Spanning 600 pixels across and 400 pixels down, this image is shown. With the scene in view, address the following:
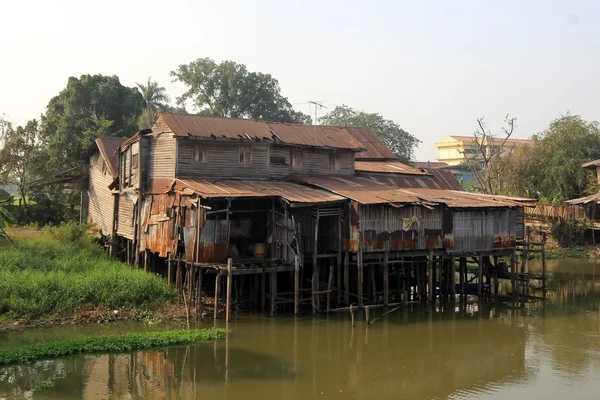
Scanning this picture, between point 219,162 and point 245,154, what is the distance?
117cm

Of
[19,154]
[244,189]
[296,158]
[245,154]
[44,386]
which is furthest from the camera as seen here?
[19,154]

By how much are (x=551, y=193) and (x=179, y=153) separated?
3392 centimetres

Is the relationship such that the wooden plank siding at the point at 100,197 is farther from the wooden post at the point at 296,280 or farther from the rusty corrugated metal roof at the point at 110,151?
the wooden post at the point at 296,280

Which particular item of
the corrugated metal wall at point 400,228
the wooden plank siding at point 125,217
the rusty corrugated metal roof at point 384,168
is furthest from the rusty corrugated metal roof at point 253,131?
the corrugated metal wall at point 400,228

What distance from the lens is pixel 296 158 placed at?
2566 centimetres

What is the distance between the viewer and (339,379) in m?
15.1

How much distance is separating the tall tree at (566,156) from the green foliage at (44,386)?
129ft

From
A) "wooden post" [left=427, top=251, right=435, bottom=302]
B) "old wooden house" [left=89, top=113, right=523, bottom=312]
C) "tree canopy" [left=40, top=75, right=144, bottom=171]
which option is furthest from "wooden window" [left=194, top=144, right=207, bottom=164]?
"tree canopy" [left=40, top=75, right=144, bottom=171]

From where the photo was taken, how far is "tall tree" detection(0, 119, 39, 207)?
3631 cm

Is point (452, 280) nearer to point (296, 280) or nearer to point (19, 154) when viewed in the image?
point (296, 280)

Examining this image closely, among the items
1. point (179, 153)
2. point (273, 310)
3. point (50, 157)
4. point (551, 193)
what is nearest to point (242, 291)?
point (273, 310)

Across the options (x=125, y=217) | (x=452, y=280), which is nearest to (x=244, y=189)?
(x=125, y=217)

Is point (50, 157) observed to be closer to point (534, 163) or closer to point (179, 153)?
point (179, 153)

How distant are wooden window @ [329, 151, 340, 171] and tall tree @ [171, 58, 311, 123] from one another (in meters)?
29.3
